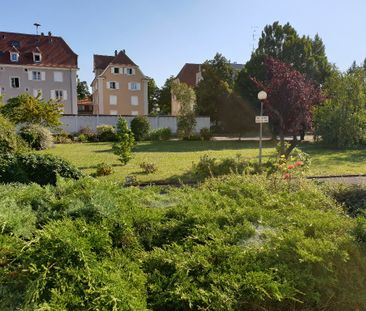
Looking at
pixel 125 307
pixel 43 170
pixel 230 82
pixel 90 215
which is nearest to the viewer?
pixel 125 307

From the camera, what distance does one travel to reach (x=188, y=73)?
46656 mm

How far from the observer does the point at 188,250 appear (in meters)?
2.61

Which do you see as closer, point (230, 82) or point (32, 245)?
point (32, 245)

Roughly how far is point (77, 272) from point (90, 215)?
855 mm

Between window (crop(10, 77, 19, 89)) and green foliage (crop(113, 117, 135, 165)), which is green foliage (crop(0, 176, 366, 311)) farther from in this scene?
window (crop(10, 77, 19, 89))

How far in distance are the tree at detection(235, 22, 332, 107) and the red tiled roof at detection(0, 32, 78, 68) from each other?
18490 mm

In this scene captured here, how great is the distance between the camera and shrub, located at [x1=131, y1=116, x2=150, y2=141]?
2325cm

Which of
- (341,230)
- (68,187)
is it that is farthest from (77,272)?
(341,230)

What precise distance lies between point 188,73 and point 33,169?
138ft

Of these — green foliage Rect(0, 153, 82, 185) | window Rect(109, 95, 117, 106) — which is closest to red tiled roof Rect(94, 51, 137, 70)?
window Rect(109, 95, 117, 106)

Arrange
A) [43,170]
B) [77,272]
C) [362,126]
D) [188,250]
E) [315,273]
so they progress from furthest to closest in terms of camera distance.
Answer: [362,126], [43,170], [188,250], [315,273], [77,272]

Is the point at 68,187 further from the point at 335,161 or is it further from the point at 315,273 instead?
the point at 335,161

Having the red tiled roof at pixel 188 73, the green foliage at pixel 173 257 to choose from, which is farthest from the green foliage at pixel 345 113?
the red tiled roof at pixel 188 73

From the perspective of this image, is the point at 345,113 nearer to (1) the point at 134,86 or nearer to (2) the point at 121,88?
(1) the point at 134,86
